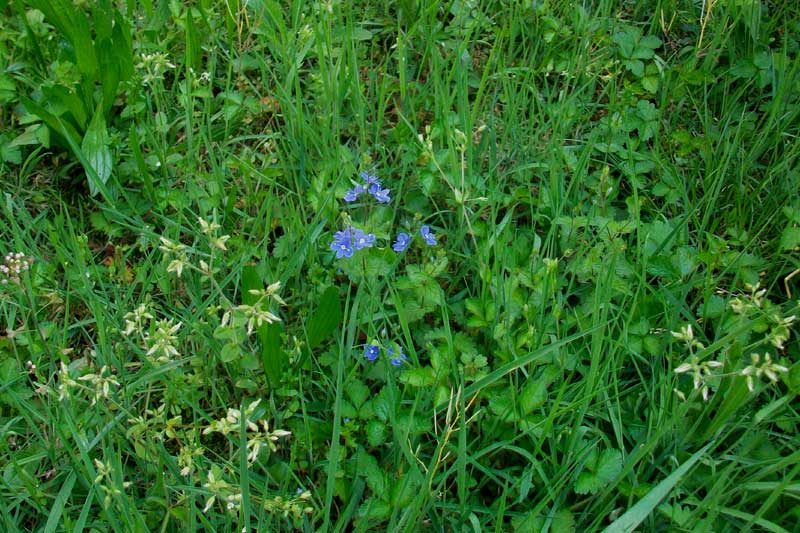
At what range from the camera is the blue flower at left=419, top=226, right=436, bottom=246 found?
2.20 meters

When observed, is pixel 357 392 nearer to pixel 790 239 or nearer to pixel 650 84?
pixel 790 239

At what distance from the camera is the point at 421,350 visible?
7.05ft

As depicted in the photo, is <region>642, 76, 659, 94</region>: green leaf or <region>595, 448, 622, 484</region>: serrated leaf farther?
<region>642, 76, 659, 94</region>: green leaf

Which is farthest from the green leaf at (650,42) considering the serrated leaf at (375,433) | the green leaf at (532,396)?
the serrated leaf at (375,433)

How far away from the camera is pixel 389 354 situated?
1990mm

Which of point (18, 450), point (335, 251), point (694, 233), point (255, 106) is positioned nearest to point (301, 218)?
point (335, 251)

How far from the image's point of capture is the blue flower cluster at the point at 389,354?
1972 mm

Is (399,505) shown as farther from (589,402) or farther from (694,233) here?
(694,233)

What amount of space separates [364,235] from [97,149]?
104 centimetres

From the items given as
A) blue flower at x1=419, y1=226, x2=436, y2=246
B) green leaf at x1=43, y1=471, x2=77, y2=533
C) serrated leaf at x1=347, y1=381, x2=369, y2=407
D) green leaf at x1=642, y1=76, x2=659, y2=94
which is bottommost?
green leaf at x1=43, y1=471, x2=77, y2=533

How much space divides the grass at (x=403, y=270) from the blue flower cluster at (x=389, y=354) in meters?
0.02

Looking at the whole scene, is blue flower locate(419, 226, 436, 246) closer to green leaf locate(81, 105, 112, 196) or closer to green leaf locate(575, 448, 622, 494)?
green leaf locate(575, 448, 622, 494)

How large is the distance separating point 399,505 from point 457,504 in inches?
6.7

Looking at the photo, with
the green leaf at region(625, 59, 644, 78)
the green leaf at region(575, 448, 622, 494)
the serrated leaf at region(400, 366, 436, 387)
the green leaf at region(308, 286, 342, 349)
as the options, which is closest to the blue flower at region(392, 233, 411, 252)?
the green leaf at region(308, 286, 342, 349)
